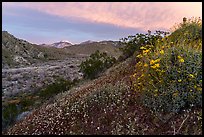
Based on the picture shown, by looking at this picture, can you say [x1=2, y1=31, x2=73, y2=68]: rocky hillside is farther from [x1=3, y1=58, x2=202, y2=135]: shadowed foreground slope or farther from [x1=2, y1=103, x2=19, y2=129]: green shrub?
[x1=3, y1=58, x2=202, y2=135]: shadowed foreground slope

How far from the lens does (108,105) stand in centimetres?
680

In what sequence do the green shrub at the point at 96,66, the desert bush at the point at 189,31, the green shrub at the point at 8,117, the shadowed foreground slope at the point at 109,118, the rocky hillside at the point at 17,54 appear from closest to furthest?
the shadowed foreground slope at the point at 109,118
the desert bush at the point at 189,31
the green shrub at the point at 8,117
the green shrub at the point at 96,66
the rocky hillside at the point at 17,54

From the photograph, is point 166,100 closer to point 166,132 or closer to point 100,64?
point 166,132

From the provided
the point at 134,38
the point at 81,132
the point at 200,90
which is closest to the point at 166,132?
the point at 200,90

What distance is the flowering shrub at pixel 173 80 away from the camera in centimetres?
582

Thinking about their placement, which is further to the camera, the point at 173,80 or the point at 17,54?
the point at 17,54

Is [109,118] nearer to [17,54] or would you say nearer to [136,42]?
[136,42]

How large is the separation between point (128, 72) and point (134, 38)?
436 centimetres

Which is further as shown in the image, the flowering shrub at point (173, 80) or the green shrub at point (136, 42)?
the green shrub at point (136, 42)

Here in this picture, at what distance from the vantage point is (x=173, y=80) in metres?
5.98

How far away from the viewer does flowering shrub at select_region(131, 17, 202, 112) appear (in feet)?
19.1

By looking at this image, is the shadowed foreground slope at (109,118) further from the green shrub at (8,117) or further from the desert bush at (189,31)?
the green shrub at (8,117)

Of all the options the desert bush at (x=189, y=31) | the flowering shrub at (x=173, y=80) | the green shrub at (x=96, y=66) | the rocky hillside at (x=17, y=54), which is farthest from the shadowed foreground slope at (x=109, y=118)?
the rocky hillside at (x=17, y=54)

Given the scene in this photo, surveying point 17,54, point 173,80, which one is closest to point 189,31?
point 173,80
